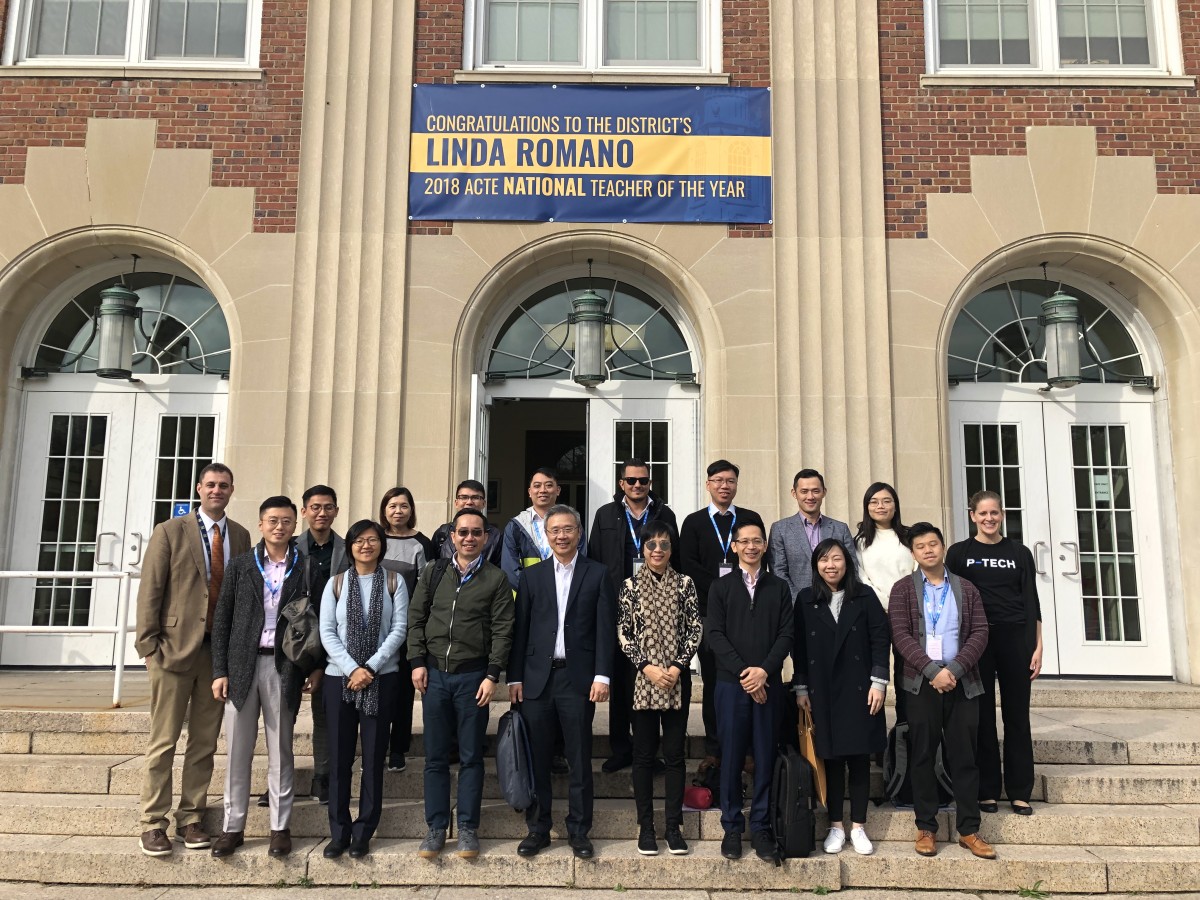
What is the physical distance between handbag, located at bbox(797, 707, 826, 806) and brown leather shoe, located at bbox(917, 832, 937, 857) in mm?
516

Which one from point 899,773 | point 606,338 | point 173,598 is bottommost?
point 899,773

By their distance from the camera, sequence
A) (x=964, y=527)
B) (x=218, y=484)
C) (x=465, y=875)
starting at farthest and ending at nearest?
(x=964, y=527) < (x=218, y=484) < (x=465, y=875)

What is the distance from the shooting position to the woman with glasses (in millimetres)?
4469

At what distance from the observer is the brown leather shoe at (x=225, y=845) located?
445cm

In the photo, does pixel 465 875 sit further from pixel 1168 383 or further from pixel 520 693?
pixel 1168 383

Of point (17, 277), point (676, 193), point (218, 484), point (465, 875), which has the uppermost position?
point (676, 193)

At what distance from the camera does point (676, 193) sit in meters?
7.89

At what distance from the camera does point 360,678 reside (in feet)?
14.5

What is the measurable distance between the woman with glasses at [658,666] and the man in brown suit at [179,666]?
7.41 ft

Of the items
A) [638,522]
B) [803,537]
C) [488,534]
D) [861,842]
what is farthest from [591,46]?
[861,842]

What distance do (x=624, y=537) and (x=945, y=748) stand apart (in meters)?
2.11

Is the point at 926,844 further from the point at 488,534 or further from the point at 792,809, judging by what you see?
the point at 488,534

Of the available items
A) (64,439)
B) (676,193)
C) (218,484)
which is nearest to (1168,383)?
(676,193)

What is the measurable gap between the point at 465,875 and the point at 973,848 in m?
2.63
